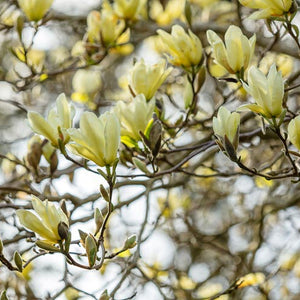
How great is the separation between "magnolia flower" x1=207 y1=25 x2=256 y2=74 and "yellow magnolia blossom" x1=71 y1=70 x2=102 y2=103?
1.25 metres

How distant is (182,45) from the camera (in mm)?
1379

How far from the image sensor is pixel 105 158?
1.12 metres

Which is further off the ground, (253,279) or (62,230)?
(62,230)

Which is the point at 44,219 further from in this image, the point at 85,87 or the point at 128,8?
the point at 85,87

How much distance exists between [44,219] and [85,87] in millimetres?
1442

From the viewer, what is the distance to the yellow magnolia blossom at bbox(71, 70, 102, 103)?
2.43 m

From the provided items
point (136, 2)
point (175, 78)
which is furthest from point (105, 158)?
point (175, 78)

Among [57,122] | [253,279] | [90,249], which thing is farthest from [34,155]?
[253,279]

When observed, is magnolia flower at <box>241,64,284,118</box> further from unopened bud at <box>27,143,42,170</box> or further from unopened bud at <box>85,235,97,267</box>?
unopened bud at <box>27,143,42,170</box>

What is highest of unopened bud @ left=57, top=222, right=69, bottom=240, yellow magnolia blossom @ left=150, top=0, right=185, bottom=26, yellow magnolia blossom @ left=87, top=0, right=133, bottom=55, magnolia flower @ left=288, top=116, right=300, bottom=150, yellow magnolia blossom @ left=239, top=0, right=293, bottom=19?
yellow magnolia blossom @ left=239, top=0, right=293, bottom=19

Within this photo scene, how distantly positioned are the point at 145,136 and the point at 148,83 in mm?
188

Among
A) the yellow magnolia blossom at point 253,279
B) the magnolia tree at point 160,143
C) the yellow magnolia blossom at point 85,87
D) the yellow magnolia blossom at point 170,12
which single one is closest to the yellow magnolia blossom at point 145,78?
the magnolia tree at point 160,143

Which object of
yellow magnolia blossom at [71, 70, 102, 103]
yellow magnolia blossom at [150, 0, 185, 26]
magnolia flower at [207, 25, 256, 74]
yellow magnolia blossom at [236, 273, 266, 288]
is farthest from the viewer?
yellow magnolia blossom at [150, 0, 185, 26]

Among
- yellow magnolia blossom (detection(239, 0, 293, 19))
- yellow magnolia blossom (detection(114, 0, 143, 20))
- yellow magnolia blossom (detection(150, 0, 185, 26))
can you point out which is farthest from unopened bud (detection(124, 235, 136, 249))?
yellow magnolia blossom (detection(150, 0, 185, 26))
